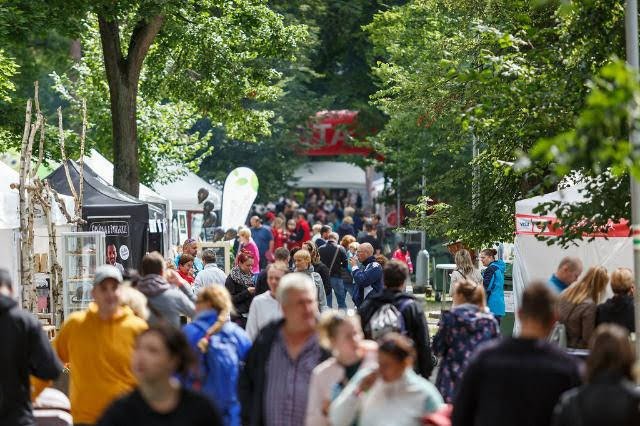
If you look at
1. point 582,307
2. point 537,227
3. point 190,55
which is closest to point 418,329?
point 582,307

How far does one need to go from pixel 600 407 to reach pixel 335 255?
61.1ft

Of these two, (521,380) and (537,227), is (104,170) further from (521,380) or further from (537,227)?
(521,380)

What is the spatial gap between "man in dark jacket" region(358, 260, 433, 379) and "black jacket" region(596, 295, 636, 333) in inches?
63.4

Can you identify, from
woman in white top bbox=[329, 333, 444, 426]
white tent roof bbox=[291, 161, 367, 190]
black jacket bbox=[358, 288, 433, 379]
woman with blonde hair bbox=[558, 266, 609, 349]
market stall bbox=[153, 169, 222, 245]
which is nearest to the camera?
woman in white top bbox=[329, 333, 444, 426]

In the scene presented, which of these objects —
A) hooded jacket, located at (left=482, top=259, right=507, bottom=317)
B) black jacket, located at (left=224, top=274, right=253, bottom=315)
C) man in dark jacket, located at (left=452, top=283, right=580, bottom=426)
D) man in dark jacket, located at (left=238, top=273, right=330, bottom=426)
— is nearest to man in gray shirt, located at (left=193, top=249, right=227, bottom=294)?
black jacket, located at (left=224, top=274, right=253, bottom=315)

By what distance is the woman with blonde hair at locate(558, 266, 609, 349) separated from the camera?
1205 cm

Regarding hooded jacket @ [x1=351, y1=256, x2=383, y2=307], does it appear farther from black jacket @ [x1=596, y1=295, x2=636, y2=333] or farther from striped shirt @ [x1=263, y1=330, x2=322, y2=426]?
striped shirt @ [x1=263, y1=330, x2=322, y2=426]

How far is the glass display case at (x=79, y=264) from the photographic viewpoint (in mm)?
19234

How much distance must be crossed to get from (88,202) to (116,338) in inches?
568

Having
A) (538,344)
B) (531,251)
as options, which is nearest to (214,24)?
(531,251)

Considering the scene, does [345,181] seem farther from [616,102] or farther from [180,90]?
[616,102]

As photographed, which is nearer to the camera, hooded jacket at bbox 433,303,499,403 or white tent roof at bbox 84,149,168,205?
hooded jacket at bbox 433,303,499,403

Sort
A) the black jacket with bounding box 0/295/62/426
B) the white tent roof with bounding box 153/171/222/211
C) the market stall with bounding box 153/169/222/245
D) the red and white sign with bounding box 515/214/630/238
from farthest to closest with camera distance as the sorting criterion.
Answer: the white tent roof with bounding box 153/171/222/211
the market stall with bounding box 153/169/222/245
the red and white sign with bounding box 515/214/630/238
the black jacket with bounding box 0/295/62/426

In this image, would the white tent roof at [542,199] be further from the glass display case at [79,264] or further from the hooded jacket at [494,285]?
the glass display case at [79,264]
